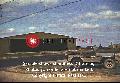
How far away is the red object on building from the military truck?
1.51 m

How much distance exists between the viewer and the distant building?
460 inches

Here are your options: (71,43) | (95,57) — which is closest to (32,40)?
(71,43)

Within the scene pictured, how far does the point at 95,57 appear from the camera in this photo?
13.3 meters

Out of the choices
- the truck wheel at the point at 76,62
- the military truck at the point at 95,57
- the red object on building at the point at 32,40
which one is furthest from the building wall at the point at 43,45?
the truck wheel at the point at 76,62

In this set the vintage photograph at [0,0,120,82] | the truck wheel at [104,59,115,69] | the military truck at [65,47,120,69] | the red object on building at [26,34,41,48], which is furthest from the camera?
the truck wheel at [104,59,115,69]

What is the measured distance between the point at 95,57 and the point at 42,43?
9.67 ft

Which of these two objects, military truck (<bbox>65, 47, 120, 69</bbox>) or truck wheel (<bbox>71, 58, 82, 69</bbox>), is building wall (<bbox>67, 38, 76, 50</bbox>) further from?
truck wheel (<bbox>71, 58, 82, 69</bbox>)

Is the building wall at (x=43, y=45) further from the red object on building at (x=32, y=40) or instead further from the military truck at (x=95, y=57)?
the military truck at (x=95, y=57)

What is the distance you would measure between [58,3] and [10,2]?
6.60ft

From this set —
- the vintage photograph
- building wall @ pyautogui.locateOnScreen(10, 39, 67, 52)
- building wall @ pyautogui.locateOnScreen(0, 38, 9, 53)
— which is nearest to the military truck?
the vintage photograph

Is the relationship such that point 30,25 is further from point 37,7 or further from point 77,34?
point 77,34

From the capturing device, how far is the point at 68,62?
12469mm

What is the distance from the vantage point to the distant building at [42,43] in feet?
38.4

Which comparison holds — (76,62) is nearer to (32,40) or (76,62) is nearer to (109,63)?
(109,63)
